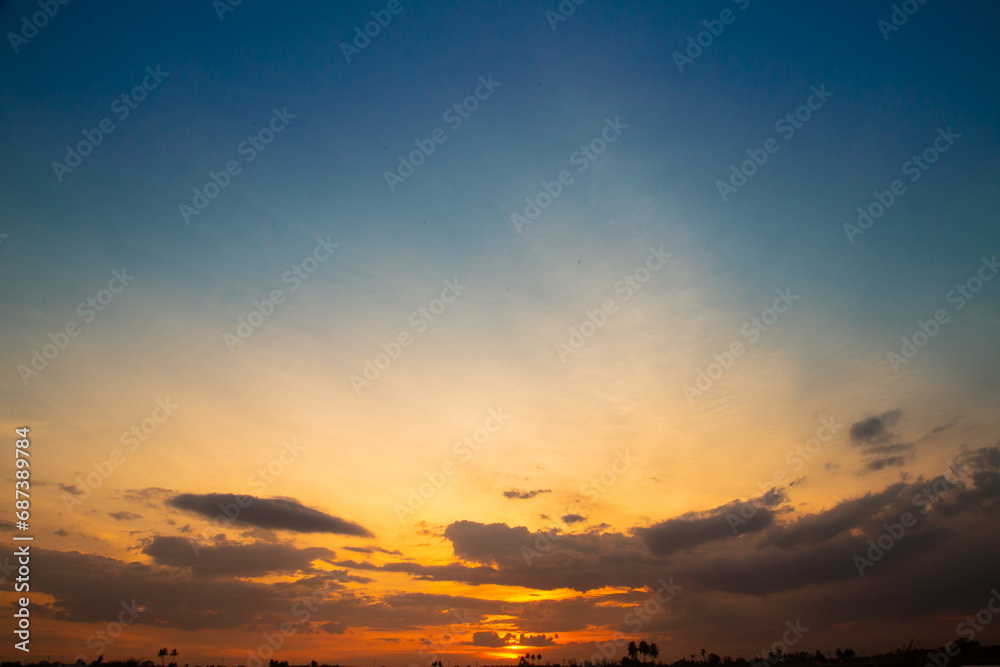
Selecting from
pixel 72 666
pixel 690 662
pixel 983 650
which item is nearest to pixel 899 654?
pixel 983 650

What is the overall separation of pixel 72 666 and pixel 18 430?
610 ft

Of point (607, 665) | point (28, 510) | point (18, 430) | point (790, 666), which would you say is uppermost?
point (18, 430)

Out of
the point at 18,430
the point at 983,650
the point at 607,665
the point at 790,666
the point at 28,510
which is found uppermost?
the point at 18,430

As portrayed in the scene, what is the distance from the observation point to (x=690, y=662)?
632 ft

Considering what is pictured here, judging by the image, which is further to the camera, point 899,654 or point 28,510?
point 899,654

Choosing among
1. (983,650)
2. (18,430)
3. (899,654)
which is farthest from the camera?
(983,650)

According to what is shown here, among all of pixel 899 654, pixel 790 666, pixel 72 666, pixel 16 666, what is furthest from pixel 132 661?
pixel 899 654

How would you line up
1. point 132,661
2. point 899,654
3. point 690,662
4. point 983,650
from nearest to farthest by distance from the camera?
point 899,654, point 983,650, point 132,661, point 690,662

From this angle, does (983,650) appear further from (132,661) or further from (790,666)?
(132,661)

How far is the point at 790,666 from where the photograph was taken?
113312mm

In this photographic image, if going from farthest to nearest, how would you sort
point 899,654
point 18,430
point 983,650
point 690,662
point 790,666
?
point 690,662 → point 790,666 → point 983,650 → point 899,654 → point 18,430

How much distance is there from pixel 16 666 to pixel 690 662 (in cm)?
22939

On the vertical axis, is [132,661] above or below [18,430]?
below

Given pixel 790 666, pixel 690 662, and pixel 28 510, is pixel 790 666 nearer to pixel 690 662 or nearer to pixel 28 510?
pixel 690 662
